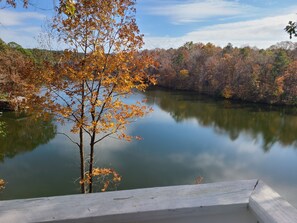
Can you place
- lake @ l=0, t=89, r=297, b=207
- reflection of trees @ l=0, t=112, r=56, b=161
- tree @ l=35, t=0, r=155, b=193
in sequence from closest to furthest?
tree @ l=35, t=0, r=155, b=193 → lake @ l=0, t=89, r=297, b=207 → reflection of trees @ l=0, t=112, r=56, b=161

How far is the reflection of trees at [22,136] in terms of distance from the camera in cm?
1212

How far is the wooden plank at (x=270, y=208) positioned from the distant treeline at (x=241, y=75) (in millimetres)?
24092

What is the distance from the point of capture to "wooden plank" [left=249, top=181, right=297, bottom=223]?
705 mm

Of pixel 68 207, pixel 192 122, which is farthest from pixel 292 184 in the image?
pixel 68 207

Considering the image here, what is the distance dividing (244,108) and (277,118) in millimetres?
4288

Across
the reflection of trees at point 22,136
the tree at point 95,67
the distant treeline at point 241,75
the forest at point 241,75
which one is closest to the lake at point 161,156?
the reflection of trees at point 22,136

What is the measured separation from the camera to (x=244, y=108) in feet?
84.5

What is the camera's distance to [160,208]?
0.75 metres

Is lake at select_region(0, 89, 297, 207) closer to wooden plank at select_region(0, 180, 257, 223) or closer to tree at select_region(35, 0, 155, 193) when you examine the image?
tree at select_region(35, 0, 155, 193)

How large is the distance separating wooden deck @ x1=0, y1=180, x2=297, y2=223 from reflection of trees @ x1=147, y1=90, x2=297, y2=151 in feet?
47.9

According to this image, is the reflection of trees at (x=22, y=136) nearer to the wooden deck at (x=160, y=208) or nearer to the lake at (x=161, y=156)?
the lake at (x=161, y=156)

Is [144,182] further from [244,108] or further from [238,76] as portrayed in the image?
[238,76]

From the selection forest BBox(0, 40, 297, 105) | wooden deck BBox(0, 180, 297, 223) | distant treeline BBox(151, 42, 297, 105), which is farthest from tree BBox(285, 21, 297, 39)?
distant treeline BBox(151, 42, 297, 105)

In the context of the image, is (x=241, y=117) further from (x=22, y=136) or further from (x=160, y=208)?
(x=160, y=208)
